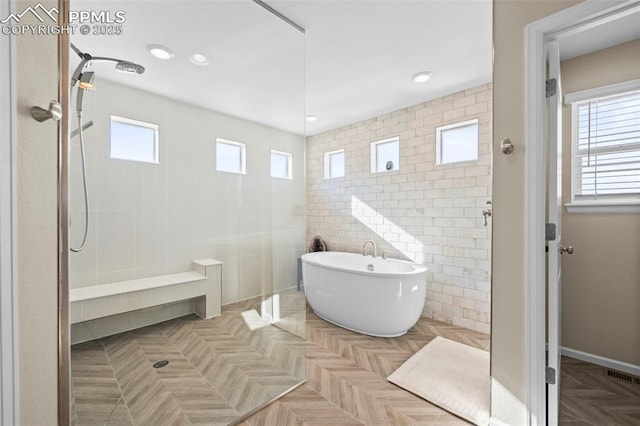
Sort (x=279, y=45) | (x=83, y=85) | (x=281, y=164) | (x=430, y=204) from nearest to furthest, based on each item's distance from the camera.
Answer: (x=83, y=85), (x=279, y=45), (x=281, y=164), (x=430, y=204)

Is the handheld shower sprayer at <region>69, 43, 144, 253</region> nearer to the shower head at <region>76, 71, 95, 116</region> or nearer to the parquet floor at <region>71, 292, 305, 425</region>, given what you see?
the shower head at <region>76, 71, 95, 116</region>

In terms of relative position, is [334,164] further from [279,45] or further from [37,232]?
[37,232]

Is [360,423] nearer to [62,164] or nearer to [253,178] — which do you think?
[253,178]

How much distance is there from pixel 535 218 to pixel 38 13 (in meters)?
2.22

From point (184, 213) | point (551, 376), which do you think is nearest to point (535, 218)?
point (551, 376)

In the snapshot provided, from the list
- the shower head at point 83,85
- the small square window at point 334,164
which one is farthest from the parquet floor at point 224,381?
the small square window at point 334,164

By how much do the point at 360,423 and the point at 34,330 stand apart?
1.64 m

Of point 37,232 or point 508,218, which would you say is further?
point 508,218

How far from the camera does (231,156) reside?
1.81 m

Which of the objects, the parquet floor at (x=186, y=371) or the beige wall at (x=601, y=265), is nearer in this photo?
the parquet floor at (x=186, y=371)

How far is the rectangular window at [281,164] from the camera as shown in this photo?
211 centimetres

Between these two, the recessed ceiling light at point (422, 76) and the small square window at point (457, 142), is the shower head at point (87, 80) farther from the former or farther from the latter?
the small square window at point (457, 142)

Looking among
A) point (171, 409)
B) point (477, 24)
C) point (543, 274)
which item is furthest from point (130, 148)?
point (477, 24)

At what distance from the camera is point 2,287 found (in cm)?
83
